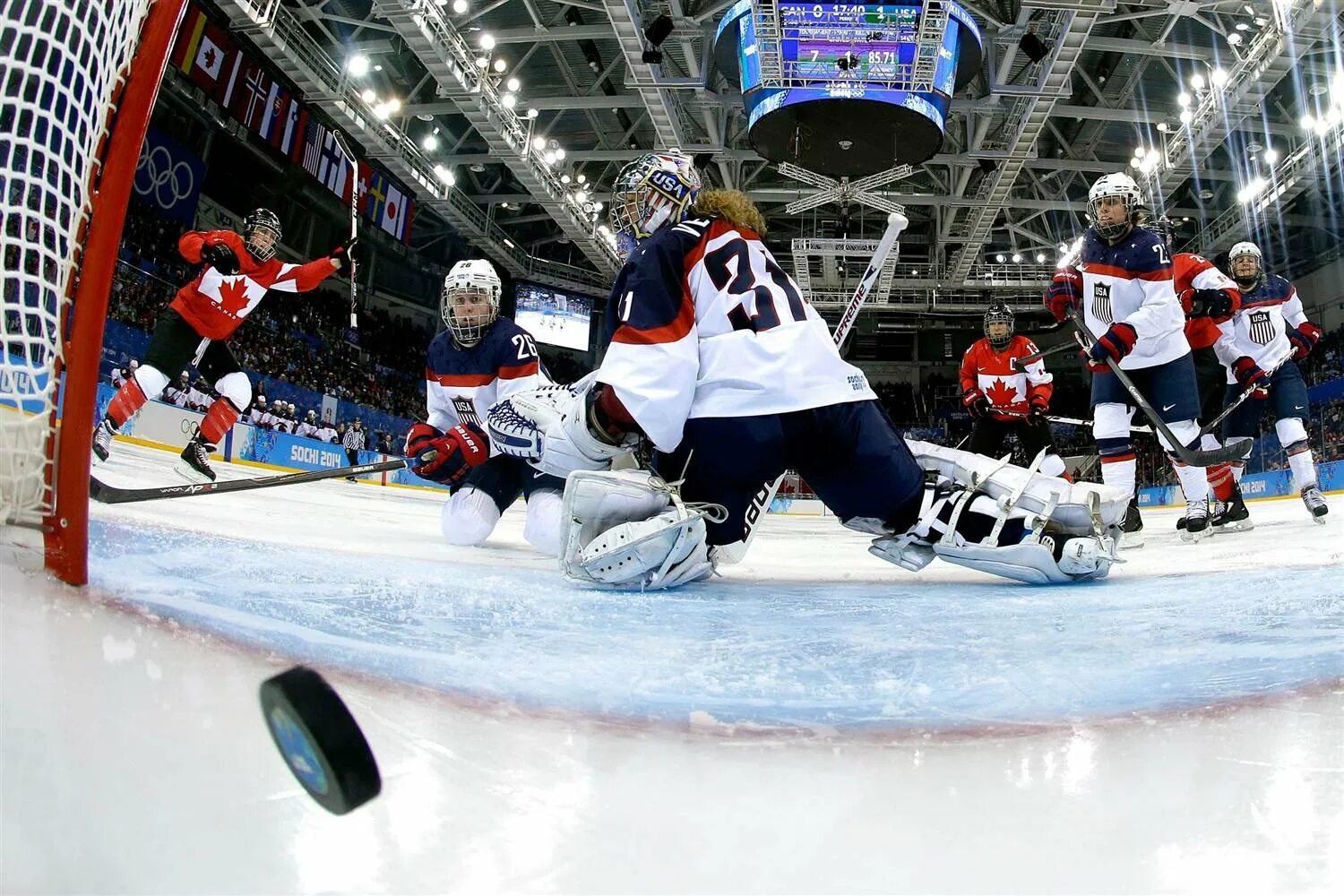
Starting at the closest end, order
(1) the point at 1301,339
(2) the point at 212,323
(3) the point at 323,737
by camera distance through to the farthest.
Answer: (3) the point at 323,737 → (1) the point at 1301,339 → (2) the point at 212,323

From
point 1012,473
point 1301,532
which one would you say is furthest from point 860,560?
point 1301,532

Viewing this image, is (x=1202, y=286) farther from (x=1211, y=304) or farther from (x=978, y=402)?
(x=978, y=402)

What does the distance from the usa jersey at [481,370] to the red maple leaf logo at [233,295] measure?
88.8 inches

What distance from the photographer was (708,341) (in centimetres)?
170

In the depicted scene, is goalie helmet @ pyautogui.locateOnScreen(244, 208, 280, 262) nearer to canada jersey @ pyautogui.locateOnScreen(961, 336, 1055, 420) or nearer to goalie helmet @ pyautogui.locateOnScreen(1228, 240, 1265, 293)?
canada jersey @ pyautogui.locateOnScreen(961, 336, 1055, 420)

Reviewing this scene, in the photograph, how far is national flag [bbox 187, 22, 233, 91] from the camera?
29.2 ft

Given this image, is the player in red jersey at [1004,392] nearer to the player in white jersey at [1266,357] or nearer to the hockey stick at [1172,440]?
the player in white jersey at [1266,357]

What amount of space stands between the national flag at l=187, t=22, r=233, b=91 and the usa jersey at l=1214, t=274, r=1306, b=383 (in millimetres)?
9691

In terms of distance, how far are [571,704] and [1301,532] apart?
3.48 metres

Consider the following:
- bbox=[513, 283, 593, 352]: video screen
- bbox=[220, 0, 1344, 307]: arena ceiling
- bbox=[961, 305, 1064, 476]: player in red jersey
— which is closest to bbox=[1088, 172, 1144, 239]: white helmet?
bbox=[961, 305, 1064, 476]: player in red jersey

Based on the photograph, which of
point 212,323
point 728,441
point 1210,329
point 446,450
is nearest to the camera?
point 728,441

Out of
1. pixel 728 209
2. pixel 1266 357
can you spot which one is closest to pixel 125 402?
pixel 728 209

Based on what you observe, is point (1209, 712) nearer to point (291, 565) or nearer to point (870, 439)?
point (870, 439)

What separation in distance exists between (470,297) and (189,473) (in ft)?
8.65
